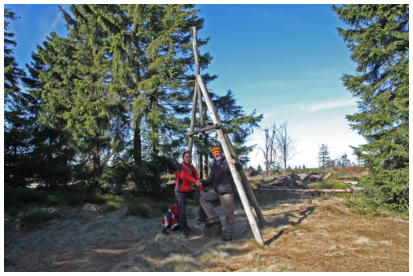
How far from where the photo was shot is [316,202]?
9.93 meters

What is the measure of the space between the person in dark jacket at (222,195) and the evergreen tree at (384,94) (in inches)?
211

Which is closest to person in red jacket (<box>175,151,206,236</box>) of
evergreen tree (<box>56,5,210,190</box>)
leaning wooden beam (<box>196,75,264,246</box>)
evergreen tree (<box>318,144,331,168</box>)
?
leaning wooden beam (<box>196,75,264,246</box>)

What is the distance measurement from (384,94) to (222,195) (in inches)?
266

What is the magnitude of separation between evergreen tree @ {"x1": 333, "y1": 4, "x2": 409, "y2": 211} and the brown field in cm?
145

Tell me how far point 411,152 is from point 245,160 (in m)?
6.72

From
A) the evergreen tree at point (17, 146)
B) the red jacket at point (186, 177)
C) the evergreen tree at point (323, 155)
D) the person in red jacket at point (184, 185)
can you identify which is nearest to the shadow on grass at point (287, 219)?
the person in red jacket at point (184, 185)

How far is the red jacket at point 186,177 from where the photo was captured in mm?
6055

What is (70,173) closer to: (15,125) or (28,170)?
(28,170)

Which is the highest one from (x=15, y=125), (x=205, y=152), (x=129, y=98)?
(x=129, y=98)

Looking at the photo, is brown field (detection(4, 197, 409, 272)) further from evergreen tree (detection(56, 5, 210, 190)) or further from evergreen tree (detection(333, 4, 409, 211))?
evergreen tree (detection(56, 5, 210, 190))

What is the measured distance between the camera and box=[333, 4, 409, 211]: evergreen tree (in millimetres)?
7629

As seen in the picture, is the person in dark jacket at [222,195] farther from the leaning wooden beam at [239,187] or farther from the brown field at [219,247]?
the brown field at [219,247]

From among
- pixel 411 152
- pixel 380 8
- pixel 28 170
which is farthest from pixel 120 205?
pixel 380 8

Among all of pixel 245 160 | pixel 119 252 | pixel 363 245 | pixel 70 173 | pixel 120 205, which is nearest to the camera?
pixel 363 245
